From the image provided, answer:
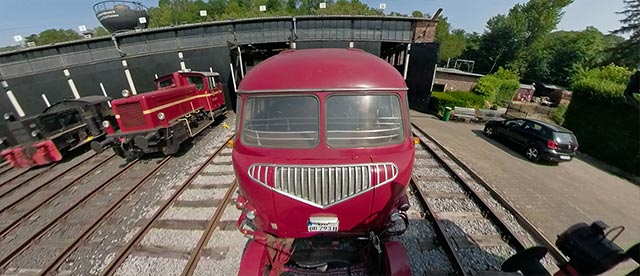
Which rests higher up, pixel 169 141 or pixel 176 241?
pixel 169 141

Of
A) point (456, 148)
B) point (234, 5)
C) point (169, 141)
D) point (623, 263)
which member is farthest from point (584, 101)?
Answer: point (234, 5)

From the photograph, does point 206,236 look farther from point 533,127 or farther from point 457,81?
point 457,81

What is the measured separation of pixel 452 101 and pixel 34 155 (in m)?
21.1

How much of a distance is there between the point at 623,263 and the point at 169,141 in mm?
9771

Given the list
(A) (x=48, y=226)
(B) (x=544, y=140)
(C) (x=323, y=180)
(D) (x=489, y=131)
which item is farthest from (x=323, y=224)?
(D) (x=489, y=131)

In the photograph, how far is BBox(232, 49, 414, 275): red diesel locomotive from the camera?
2.46m

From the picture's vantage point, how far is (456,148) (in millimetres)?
9695

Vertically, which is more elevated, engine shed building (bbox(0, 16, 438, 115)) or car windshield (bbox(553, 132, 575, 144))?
engine shed building (bbox(0, 16, 438, 115))

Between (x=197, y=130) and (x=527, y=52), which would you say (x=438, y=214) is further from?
(x=527, y=52)

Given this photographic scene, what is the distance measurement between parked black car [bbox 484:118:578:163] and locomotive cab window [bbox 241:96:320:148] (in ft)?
36.0

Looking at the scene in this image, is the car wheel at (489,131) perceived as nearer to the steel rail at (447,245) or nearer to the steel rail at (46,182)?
the steel rail at (447,245)

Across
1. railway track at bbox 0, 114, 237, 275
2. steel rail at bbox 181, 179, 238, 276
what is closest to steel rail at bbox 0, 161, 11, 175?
railway track at bbox 0, 114, 237, 275

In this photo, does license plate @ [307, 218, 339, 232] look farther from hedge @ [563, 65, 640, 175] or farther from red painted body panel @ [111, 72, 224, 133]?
hedge @ [563, 65, 640, 175]

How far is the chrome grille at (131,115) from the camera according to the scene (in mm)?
7367
